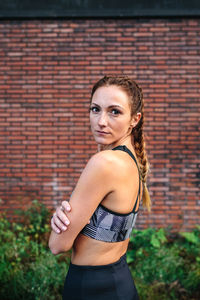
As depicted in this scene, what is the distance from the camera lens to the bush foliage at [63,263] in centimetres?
373

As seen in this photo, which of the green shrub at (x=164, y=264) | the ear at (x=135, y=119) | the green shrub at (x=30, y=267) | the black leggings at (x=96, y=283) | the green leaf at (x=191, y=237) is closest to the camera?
the black leggings at (x=96, y=283)

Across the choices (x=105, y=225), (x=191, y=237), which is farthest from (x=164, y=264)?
(x=105, y=225)

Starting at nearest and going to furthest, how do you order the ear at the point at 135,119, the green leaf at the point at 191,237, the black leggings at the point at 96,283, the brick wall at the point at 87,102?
the black leggings at the point at 96,283 → the ear at the point at 135,119 → the green leaf at the point at 191,237 → the brick wall at the point at 87,102

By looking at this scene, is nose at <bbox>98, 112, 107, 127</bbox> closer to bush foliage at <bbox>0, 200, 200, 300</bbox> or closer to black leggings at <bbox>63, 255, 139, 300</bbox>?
black leggings at <bbox>63, 255, 139, 300</bbox>

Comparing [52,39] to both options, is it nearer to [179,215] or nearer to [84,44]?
[84,44]

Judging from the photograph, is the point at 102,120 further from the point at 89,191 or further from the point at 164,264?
the point at 164,264

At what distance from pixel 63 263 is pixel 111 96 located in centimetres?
317

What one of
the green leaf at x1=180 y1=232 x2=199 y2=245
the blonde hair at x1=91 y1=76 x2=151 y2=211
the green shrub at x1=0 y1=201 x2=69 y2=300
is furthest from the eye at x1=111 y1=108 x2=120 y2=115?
the green leaf at x1=180 y1=232 x2=199 y2=245

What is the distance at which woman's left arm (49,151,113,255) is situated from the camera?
Result: 137cm

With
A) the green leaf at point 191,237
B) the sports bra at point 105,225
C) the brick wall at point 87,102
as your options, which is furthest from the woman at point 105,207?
the brick wall at point 87,102

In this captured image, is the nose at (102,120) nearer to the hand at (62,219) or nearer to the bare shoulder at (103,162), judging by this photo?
the bare shoulder at (103,162)

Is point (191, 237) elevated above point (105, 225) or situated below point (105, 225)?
below

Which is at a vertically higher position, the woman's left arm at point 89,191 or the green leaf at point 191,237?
the woman's left arm at point 89,191

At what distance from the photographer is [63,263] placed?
405 cm
